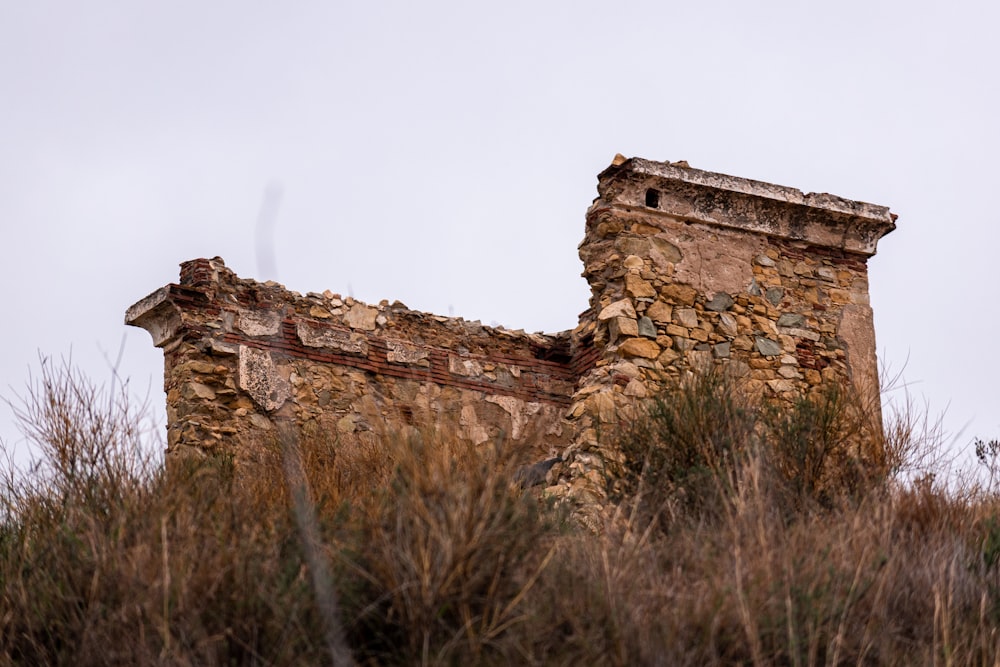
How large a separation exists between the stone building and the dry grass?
253 centimetres

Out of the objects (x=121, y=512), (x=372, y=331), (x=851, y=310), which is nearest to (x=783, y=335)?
(x=851, y=310)

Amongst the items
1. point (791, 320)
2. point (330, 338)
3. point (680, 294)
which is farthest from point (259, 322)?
point (791, 320)

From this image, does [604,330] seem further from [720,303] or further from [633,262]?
[720,303]

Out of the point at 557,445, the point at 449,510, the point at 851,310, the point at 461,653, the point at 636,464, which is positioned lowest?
the point at 461,653

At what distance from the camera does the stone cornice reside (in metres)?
8.86

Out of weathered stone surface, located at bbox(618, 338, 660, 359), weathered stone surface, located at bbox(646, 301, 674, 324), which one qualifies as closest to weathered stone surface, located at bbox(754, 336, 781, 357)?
weathered stone surface, located at bbox(646, 301, 674, 324)

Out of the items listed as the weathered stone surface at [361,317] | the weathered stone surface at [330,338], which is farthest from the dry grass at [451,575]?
the weathered stone surface at [361,317]

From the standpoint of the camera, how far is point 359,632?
15.0 ft

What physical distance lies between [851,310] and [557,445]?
296 cm

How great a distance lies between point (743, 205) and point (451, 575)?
5541 mm

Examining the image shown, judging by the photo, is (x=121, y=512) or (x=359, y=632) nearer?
(x=359, y=632)

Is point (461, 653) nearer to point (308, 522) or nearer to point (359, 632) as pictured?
point (359, 632)

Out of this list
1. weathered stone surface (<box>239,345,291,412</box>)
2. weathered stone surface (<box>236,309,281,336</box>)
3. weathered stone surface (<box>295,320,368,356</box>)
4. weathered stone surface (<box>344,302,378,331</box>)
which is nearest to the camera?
weathered stone surface (<box>239,345,291,412</box>)

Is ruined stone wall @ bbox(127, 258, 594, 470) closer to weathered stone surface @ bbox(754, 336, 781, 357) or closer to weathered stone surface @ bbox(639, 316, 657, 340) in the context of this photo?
weathered stone surface @ bbox(639, 316, 657, 340)
